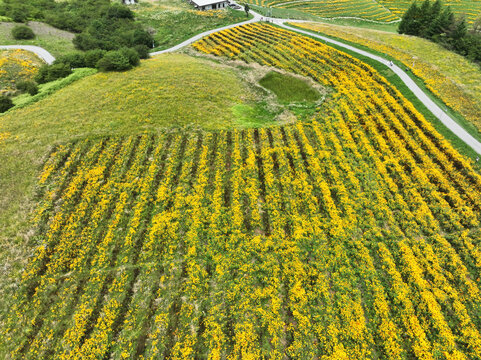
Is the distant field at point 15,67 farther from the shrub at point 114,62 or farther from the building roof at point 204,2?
the building roof at point 204,2

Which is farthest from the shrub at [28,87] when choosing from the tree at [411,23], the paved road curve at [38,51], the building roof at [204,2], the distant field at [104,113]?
the tree at [411,23]

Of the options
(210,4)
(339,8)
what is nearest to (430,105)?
(210,4)

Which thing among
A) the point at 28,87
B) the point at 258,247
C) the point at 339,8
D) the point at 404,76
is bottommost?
the point at 258,247

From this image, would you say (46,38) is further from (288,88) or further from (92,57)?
(288,88)

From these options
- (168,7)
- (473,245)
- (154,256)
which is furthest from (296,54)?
(168,7)

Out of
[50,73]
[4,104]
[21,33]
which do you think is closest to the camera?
[4,104]

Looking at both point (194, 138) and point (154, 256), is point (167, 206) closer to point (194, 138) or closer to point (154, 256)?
point (154, 256)

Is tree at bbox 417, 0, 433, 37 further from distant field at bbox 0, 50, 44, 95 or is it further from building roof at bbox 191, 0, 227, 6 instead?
distant field at bbox 0, 50, 44, 95
